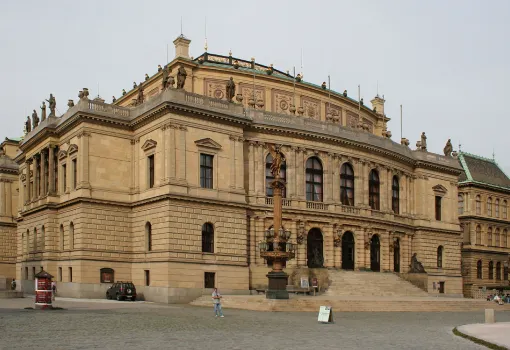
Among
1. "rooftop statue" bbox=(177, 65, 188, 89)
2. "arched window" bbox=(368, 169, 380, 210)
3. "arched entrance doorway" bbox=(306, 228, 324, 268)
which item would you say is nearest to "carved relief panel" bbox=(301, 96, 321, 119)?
"arched window" bbox=(368, 169, 380, 210)

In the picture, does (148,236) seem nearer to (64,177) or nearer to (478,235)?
(64,177)

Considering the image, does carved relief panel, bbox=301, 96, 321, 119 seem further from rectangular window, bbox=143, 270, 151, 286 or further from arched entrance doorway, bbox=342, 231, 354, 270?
rectangular window, bbox=143, 270, 151, 286

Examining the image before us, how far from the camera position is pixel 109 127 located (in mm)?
59656

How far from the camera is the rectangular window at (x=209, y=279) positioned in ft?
184

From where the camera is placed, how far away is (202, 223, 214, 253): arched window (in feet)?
187

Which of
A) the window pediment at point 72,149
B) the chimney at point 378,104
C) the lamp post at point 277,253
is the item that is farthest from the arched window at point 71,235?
the chimney at point 378,104

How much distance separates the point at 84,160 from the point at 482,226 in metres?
62.2

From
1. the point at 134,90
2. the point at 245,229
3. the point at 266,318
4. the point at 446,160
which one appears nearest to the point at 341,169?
the point at 245,229

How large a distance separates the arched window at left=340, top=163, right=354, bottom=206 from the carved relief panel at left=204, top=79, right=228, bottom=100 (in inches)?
568

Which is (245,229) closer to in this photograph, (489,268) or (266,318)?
(266,318)

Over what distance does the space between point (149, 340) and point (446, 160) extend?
62898 mm

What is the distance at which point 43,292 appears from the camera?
1634 inches

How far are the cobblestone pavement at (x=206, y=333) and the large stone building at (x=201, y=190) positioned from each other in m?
18.5

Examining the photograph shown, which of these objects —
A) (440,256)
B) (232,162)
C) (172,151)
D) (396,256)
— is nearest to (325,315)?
(172,151)
